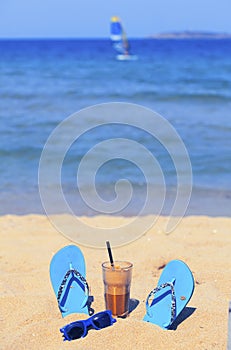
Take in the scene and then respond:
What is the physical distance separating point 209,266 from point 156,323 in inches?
37.4

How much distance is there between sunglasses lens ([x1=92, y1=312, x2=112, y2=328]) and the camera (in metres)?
2.46

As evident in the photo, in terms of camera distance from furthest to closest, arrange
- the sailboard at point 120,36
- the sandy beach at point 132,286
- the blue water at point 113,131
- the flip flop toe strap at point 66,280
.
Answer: the sailboard at point 120,36
the blue water at point 113,131
the flip flop toe strap at point 66,280
the sandy beach at point 132,286

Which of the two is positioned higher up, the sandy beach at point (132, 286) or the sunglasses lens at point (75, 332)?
the sunglasses lens at point (75, 332)

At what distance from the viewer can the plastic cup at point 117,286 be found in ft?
8.46

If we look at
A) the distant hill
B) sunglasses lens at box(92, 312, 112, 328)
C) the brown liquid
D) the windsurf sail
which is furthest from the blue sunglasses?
the distant hill

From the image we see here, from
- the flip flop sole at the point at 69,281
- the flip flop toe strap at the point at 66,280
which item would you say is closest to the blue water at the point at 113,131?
the flip flop sole at the point at 69,281

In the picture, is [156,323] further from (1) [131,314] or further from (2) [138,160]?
(2) [138,160]

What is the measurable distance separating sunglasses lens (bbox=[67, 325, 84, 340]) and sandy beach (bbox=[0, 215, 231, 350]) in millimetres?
47

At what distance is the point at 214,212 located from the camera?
5301 mm

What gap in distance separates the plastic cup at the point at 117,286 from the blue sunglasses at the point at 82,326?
16 cm

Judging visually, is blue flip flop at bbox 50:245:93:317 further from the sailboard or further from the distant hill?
the distant hill

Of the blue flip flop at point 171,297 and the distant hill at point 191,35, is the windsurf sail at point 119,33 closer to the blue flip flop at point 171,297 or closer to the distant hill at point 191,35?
the blue flip flop at point 171,297

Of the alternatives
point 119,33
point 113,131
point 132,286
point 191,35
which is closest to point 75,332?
point 132,286

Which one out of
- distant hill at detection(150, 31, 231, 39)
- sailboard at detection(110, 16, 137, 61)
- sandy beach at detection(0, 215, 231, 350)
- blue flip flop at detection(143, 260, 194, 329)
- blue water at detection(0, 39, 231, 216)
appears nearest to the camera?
sandy beach at detection(0, 215, 231, 350)
